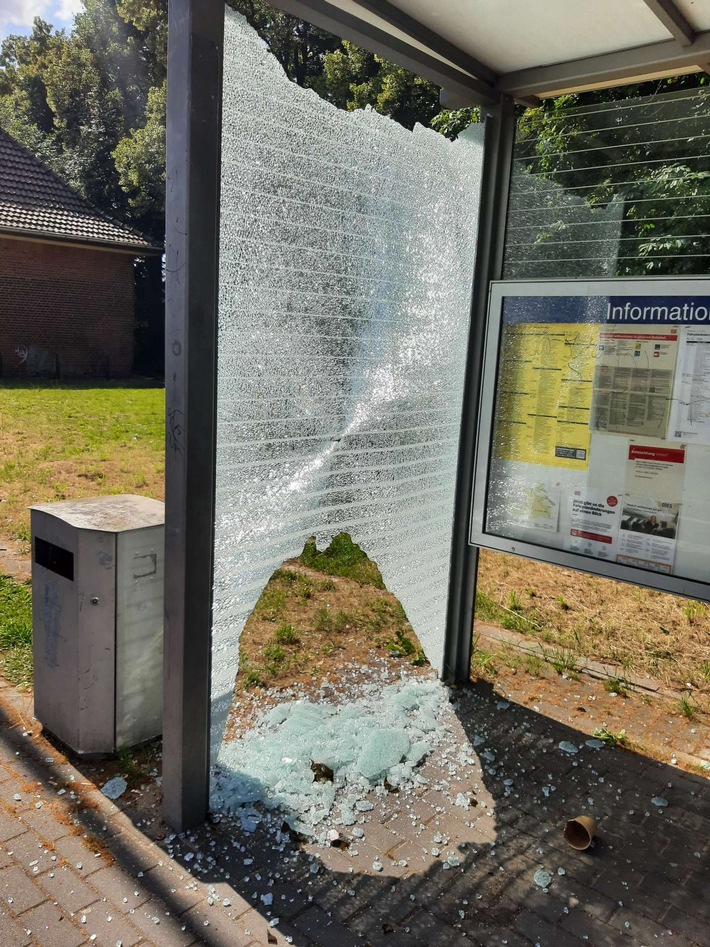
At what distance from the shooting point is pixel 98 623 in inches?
116

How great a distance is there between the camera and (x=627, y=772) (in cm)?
320

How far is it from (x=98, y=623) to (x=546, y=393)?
2.09 metres

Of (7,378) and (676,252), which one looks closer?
(676,252)

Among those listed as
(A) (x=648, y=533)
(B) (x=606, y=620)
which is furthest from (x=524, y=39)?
(B) (x=606, y=620)

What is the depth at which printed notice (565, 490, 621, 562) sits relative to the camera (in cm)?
320

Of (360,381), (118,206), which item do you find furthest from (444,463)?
(118,206)

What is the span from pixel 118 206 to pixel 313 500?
2998cm

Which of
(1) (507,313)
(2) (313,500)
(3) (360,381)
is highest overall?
(1) (507,313)

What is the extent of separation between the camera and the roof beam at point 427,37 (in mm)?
2705

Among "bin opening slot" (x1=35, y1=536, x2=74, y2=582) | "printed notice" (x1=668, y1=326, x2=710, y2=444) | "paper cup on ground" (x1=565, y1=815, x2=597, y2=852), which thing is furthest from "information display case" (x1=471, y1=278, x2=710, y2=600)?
"bin opening slot" (x1=35, y1=536, x2=74, y2=582)

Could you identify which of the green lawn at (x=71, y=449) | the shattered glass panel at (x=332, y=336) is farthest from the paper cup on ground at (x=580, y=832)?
the green lawn at (x=71, y=449)

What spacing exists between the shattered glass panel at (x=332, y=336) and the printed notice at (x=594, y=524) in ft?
2.08

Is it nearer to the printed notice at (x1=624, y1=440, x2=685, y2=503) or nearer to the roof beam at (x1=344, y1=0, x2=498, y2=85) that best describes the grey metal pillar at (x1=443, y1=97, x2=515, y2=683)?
the roof beam at (x1=344, y1=0, x2=498, y2=85)

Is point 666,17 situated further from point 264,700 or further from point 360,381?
point 264,700
